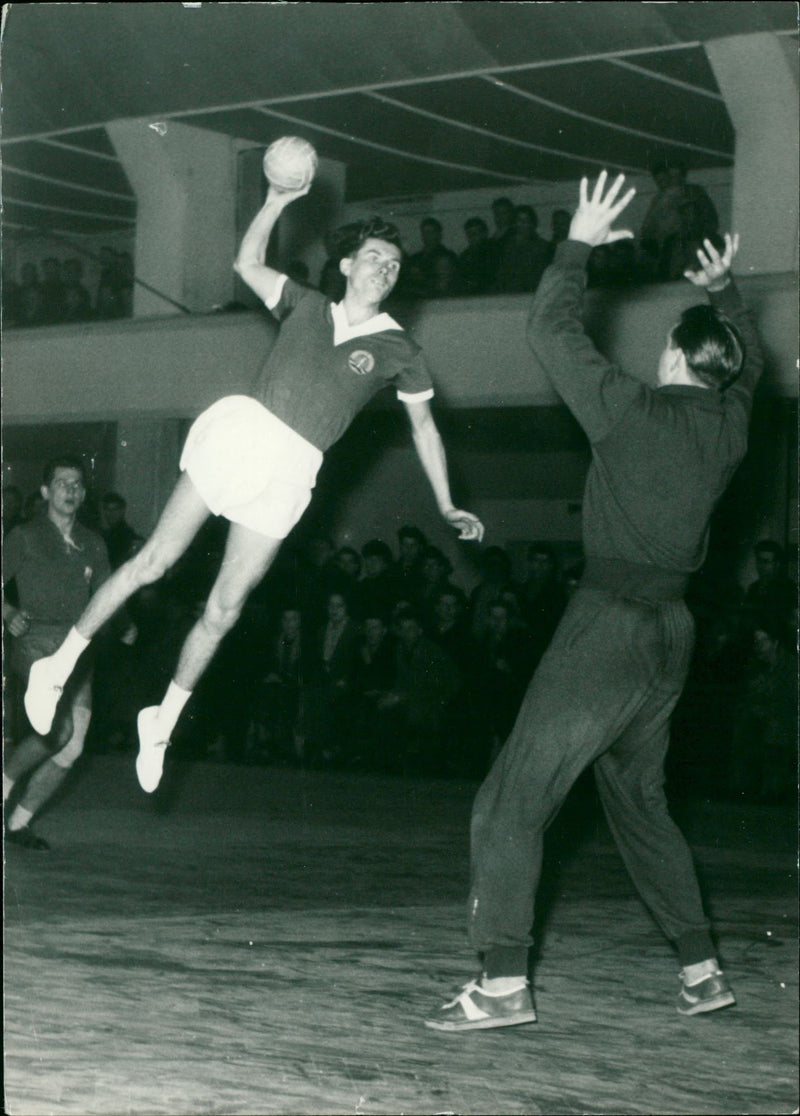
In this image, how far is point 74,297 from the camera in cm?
1334

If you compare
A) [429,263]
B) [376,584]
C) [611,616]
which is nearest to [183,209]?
[429,263]

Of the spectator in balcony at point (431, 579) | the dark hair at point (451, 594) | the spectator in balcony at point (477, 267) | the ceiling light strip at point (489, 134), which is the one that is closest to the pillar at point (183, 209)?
the ceiling light strip at point (489, 134)

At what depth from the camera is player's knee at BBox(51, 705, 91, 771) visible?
6.88m

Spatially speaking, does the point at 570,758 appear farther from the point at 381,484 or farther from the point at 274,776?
the point at 381,484

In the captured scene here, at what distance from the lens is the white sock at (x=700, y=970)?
446 centimetres

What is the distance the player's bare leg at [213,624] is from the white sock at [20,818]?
2099 millimetres

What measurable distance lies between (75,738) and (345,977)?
2459 millimetres

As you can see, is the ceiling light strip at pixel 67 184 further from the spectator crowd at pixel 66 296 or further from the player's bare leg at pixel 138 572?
the player's bare leg at pixel 138 572

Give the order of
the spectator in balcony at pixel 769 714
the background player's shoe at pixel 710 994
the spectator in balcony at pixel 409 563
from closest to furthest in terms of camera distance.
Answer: the background player's shoe at pixel 710 994 → the spectator in balcony at pixel 769 714 → the spectator in balcony at pixel 409 563

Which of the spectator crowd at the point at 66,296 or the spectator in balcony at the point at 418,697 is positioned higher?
the spectator crowd at the point at 66,296

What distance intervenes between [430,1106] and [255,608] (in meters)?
7.08

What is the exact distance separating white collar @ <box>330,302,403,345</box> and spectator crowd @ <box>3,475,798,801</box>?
14.8 feet

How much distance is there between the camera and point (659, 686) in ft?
14.1

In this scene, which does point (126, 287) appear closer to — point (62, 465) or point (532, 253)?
point (532, 253)
